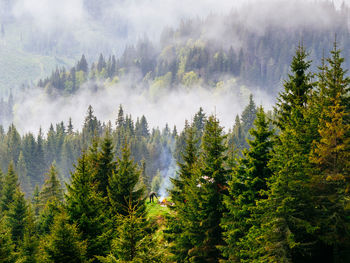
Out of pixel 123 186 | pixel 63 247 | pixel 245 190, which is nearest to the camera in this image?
pixel 63 247

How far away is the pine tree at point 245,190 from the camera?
18.6 meters

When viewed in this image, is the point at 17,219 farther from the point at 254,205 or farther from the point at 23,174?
the point at 23,174

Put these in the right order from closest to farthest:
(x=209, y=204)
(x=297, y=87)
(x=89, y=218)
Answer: (x=89, y=218) → (x=209, y=204) → (x=297, y=87)

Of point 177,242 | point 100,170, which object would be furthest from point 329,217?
point 100,170

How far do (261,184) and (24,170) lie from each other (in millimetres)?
118646

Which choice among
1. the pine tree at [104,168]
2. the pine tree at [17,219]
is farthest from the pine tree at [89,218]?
the pine tree at [17,219]

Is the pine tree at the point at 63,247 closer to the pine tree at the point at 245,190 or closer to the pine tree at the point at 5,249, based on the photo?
the pine tree at the point at 5,249

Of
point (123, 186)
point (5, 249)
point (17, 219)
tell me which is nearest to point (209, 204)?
point (123, 186)

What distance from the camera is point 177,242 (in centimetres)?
2384

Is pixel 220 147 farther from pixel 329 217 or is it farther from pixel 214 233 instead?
pixel 329 217

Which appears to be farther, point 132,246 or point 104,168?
point 104,168

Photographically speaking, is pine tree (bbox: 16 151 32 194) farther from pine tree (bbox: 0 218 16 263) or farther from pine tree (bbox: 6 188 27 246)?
pine tree (bbox: 0 218 16 263)

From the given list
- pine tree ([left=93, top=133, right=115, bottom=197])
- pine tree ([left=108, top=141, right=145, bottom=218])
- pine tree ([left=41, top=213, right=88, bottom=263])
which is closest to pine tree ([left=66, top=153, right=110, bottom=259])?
pine tree ([left=41, top=213, right=88, bottom=263])

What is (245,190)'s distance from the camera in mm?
19250
